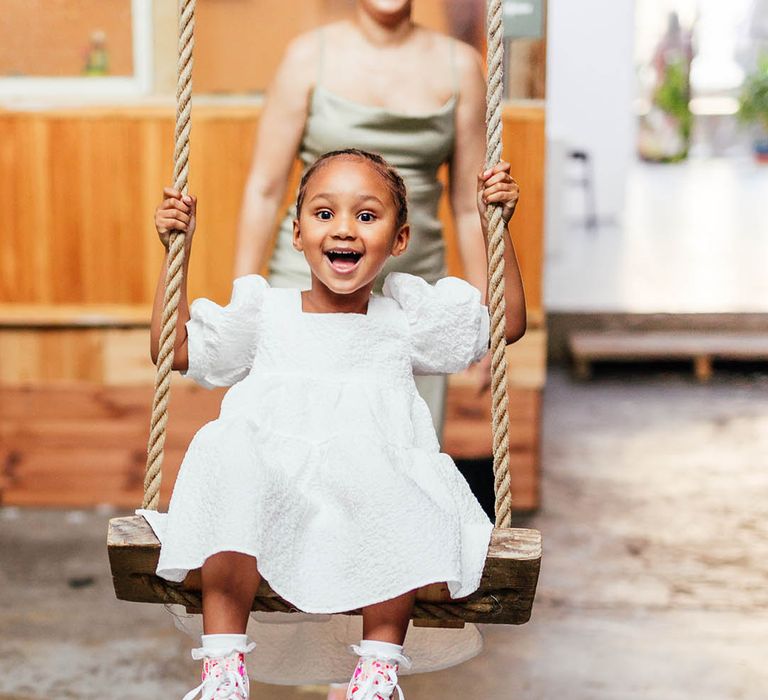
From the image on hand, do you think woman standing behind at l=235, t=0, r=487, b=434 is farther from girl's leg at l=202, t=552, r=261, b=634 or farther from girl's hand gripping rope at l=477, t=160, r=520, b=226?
girl's leg at l=202, t=552, r=261, b=634

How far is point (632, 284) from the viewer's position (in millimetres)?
6855

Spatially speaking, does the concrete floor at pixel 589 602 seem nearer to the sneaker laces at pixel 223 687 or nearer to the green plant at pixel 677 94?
the sneaker laces at pixel 223 687

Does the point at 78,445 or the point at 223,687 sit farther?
the point at 78,445

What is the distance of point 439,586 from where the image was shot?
4.95 feet

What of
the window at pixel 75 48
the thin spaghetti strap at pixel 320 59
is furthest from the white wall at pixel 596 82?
the thin spaghetti strap at pixel 320 59

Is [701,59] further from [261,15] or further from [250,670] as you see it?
[250,670]

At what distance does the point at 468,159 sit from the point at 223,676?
121 cm

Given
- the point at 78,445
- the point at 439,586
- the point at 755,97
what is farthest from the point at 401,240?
the point at 755,97

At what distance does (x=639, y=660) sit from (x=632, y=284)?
4.18 metres

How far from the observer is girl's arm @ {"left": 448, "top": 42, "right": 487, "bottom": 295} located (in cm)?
237

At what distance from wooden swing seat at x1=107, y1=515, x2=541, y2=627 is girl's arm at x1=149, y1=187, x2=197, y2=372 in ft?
0.83

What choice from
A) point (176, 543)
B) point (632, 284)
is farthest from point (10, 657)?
point (632, 284)

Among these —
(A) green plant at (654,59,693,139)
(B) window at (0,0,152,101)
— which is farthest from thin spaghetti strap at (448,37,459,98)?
(A) green plant at (654,59,693,139)

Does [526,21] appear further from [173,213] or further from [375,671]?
[375,671]
